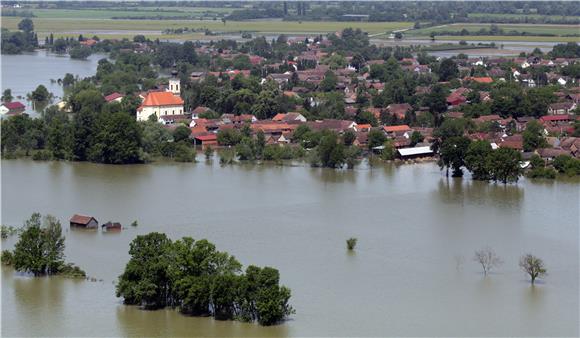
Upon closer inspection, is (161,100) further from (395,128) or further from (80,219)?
(80,219)

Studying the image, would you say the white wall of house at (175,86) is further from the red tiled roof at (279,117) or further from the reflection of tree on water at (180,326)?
the reflection of tree on water at (180,326)

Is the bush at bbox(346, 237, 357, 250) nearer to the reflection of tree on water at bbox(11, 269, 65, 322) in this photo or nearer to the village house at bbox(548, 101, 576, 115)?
the reflection of tree on water at bbox(11, 269, 65, 322)

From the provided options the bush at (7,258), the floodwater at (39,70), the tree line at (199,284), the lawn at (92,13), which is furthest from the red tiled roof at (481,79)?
the lawn at (92,13)

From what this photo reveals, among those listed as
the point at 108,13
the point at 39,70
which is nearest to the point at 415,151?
the point at 39,70

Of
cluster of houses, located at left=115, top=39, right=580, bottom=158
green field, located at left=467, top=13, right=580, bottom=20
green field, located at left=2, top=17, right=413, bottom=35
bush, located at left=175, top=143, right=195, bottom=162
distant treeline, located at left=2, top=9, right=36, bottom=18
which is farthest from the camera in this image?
distant treeline, located at left=2, top=9, right=36, bottom=18

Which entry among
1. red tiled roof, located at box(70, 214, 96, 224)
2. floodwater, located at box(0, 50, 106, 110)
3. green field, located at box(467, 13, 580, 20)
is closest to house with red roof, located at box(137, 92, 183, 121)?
floodwater, located at box(0, 50, 106, 110)

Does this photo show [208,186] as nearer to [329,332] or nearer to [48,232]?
[48,232]
